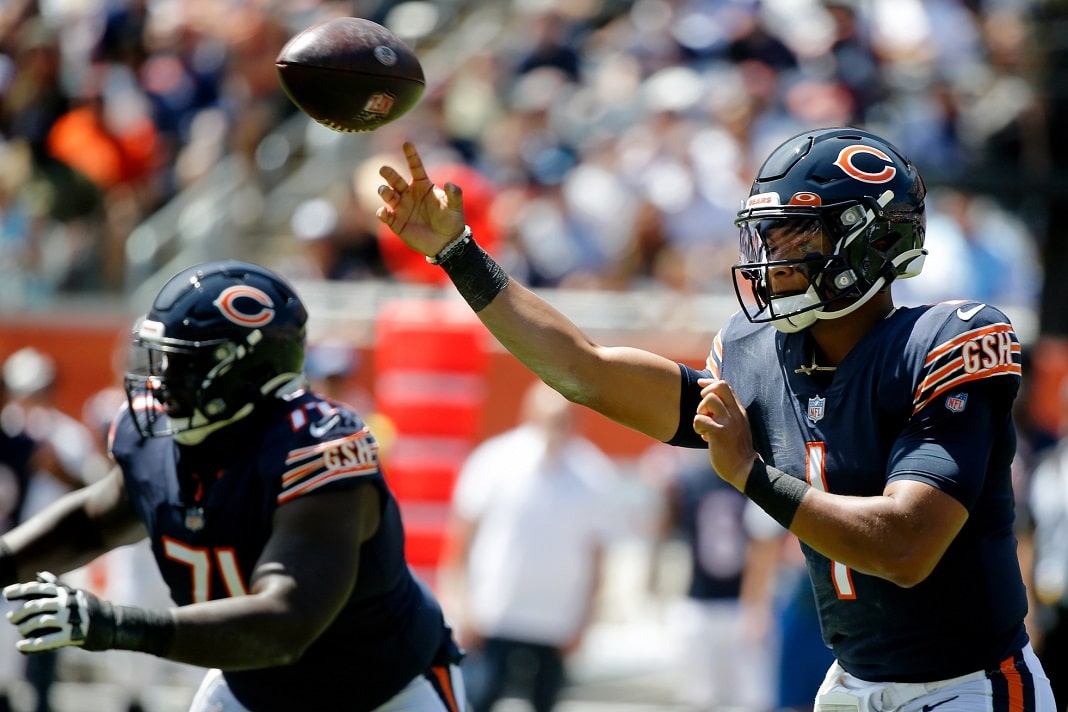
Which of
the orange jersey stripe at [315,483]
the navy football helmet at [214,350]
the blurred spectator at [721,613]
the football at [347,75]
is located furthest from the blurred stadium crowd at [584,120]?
the orange jersey stripe at [315,483]

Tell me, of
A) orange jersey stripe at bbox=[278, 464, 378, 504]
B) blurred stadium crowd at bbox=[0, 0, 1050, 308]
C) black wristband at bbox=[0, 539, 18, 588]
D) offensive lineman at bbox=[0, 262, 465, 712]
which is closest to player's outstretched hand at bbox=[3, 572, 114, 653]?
offensive lineman at bbox=[0, 262, 465, 712]

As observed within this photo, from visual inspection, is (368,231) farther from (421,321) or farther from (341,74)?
(341,74)

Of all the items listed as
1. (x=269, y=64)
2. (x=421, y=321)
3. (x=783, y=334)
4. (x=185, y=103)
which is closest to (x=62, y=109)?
(x=185, y=103)

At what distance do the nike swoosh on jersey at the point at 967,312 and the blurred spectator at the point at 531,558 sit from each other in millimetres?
4427

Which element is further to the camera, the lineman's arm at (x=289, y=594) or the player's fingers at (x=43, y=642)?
the lineman's arm at (x=289, y=594)

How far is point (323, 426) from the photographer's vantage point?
12.7ft

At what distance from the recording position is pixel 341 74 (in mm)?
3680

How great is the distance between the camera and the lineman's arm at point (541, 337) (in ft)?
11.5

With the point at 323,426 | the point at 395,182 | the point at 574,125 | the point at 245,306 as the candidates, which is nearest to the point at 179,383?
the point at 245,306

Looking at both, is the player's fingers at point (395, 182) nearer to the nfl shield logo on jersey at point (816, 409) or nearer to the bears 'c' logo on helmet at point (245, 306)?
the bears 'c' logo on helmet at point (245, 306)

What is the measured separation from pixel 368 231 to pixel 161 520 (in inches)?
261

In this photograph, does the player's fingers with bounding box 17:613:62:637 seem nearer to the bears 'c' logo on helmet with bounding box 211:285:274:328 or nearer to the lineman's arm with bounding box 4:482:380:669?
the lineman's arm with bounding box 4:482:380:669

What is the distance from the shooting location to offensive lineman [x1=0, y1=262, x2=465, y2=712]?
3.67 m

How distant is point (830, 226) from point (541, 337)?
0.67 m
